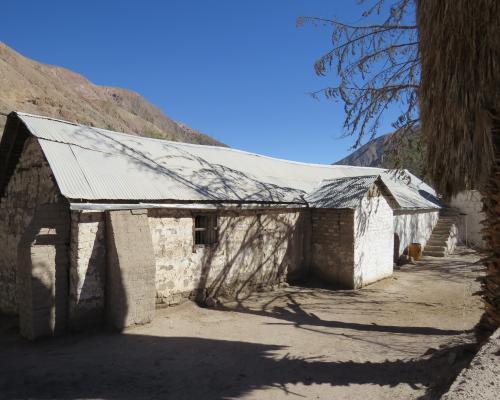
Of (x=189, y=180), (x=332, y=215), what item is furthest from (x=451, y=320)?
(x=189, y=180)

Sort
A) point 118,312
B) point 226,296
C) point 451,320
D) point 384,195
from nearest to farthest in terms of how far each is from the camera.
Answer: point 118,312 → point 451,320 → point 226,296 → point 384,195

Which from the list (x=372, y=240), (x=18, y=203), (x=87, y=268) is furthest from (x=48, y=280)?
(x=372, y=240)

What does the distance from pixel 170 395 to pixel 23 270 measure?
4272mm

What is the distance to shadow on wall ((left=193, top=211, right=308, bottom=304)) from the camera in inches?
407

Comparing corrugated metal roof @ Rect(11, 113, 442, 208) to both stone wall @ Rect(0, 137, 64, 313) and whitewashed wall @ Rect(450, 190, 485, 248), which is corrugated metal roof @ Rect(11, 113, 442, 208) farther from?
whitewashed wall @ Rect(450, 190, 485, 248)

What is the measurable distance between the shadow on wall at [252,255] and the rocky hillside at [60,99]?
2814 centimetres

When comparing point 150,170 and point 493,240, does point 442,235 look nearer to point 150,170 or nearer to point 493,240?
point 493,240

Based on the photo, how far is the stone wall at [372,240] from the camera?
1223 cm

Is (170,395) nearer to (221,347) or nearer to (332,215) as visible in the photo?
(221,347)

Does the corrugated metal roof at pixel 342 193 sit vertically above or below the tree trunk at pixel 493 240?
above

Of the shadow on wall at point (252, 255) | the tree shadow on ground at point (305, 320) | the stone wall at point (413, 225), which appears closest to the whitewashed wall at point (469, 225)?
the stone wall at point (413, 225)

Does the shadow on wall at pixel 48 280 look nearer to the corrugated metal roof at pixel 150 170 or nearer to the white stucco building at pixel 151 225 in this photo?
the white stucco building at pixel 151 225

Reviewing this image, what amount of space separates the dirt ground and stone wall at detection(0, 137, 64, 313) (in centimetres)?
113

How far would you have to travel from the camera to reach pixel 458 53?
5.03 meters
